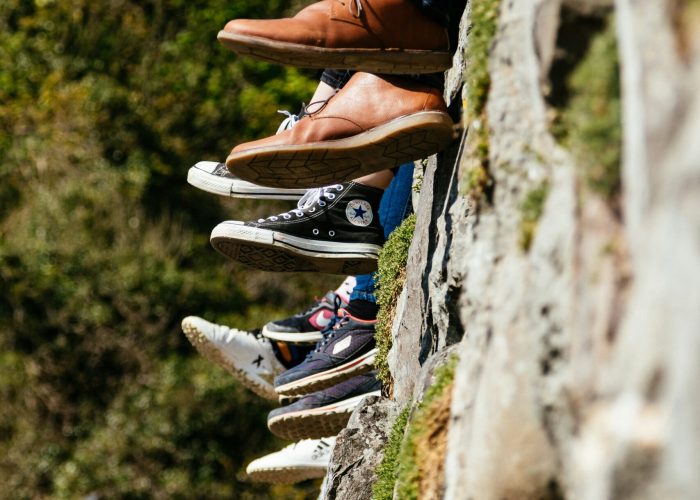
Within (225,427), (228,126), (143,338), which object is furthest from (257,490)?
(228,126)

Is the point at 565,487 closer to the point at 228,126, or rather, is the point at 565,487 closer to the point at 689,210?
the point at 689,210

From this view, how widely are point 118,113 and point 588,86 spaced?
32.0 feet

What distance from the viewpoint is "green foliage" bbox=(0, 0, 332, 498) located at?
31.7ft

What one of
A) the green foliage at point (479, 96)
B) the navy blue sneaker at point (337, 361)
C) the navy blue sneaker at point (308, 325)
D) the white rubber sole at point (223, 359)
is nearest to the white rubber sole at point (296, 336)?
the navy blue sneaker at point (308, 325)

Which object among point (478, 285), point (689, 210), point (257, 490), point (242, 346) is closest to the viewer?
point (689, 210)

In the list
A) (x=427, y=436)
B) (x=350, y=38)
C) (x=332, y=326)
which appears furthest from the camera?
(x=332, y=326)

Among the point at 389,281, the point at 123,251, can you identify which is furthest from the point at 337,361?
A: the point at 123,251

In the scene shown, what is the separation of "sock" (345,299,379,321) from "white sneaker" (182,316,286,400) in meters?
0.56

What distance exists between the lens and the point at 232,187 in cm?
369

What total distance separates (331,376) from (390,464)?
0.81 metres

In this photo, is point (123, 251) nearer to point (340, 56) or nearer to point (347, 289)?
point (347, 289)

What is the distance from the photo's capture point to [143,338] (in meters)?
10.1

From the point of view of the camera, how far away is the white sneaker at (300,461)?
421cm

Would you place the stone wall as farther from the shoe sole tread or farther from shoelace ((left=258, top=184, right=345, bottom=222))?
shoelace ((left=258, top=184, right=345, bottom=222))
